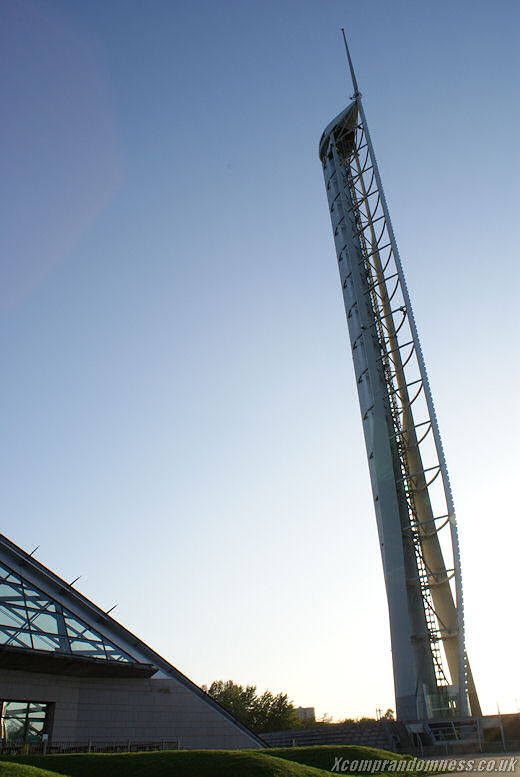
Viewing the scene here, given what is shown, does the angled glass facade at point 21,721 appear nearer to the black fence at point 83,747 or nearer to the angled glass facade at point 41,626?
the black fence at point 83,747

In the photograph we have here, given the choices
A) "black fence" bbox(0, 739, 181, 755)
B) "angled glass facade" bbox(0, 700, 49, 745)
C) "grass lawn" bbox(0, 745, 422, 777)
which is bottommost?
"grass lawn" bbox(0, 745, 422, 777)

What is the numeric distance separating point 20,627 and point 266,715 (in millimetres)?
47597

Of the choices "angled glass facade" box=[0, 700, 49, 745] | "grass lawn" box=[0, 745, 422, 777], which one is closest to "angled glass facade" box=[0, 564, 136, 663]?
"angled glass facade" box=[0, 700, 49, 745]

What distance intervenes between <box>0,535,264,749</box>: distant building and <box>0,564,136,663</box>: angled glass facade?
49mm

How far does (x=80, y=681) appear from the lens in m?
26.8

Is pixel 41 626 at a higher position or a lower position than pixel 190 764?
higher

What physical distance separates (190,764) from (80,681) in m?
13.2

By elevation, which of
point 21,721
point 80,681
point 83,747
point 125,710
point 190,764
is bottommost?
point 190,764

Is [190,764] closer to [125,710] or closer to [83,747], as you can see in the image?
[83,747]

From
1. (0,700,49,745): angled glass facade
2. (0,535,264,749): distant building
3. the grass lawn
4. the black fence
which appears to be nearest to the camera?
the grass lawn

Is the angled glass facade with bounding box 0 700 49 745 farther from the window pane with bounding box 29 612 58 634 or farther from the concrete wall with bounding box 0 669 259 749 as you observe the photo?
the window pane with bounding box 29 612 58 634

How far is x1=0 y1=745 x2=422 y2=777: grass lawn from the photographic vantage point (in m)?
14.2

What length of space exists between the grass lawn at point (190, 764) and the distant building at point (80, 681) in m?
6.37

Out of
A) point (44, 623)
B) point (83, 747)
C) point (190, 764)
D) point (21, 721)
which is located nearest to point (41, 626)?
point (44, 623)
